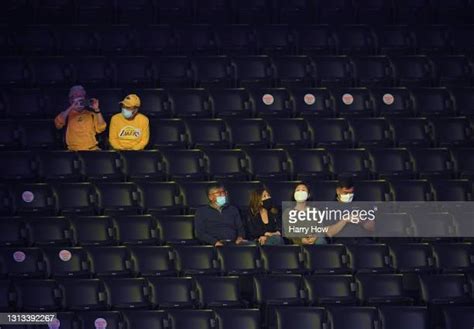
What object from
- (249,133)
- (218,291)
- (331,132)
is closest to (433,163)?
(331,132)

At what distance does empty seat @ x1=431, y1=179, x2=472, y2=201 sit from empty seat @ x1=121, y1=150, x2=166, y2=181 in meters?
2.85

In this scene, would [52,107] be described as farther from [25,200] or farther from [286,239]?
[286,239]

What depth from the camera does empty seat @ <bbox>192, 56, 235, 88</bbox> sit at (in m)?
15.9

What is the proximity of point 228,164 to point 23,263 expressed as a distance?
2.41 meters

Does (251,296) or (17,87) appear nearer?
(251,296)

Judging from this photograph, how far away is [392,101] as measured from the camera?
52.3ft

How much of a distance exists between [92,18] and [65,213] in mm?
2846

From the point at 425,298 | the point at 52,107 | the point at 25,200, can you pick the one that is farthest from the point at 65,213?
the point at 425,298

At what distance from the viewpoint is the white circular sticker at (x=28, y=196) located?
14523mm

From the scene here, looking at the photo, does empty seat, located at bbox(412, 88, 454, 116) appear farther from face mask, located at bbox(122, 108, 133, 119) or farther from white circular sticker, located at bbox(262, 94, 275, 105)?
face mask, located at bbox(122, 108, 133, 119)

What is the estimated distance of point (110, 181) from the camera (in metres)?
14.8

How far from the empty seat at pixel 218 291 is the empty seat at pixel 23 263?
1538 millimetres

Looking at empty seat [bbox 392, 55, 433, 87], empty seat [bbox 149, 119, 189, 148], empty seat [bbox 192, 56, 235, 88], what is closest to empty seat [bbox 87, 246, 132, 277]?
empty seat [bbox 149, 119, 189, 148]
